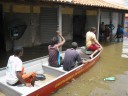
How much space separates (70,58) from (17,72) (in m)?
2.41

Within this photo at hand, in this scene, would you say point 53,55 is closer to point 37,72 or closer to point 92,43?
point 37,72

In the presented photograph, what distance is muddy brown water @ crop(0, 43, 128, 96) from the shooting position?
6.27 m

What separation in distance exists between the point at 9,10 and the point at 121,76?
6468 mm

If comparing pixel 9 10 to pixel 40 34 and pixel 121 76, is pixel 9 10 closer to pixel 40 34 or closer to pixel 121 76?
pixel 40 34

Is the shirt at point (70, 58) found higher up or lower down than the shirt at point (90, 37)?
lower down

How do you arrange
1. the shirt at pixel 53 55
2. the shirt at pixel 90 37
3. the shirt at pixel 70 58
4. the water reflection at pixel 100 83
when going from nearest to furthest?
the water reflection at pixel 100 83 → the shirt at pixel 70 58 → the shirt at pixel 53 55 → the shirt at pixel 90 37

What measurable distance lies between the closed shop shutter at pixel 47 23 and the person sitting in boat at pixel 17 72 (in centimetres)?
668

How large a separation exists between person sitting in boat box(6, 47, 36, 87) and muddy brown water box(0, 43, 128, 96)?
3.39ft

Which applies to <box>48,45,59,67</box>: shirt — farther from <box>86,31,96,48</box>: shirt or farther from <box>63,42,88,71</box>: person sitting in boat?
<box>86,31,96,48</box>: shirt

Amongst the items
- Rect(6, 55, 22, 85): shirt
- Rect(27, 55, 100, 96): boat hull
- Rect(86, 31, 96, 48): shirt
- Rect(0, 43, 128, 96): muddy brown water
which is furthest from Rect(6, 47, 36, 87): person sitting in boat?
Rect(86, 31, 96, 48): shirt

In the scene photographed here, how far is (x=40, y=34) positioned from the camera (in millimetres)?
12797

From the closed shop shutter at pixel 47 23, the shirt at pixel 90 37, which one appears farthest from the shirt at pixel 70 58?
the closed shop shutter at pixel 47 23

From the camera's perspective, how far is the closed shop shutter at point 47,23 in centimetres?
1196

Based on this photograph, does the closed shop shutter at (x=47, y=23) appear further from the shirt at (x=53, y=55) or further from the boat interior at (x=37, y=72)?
the shirt at (x=53, y=55)
